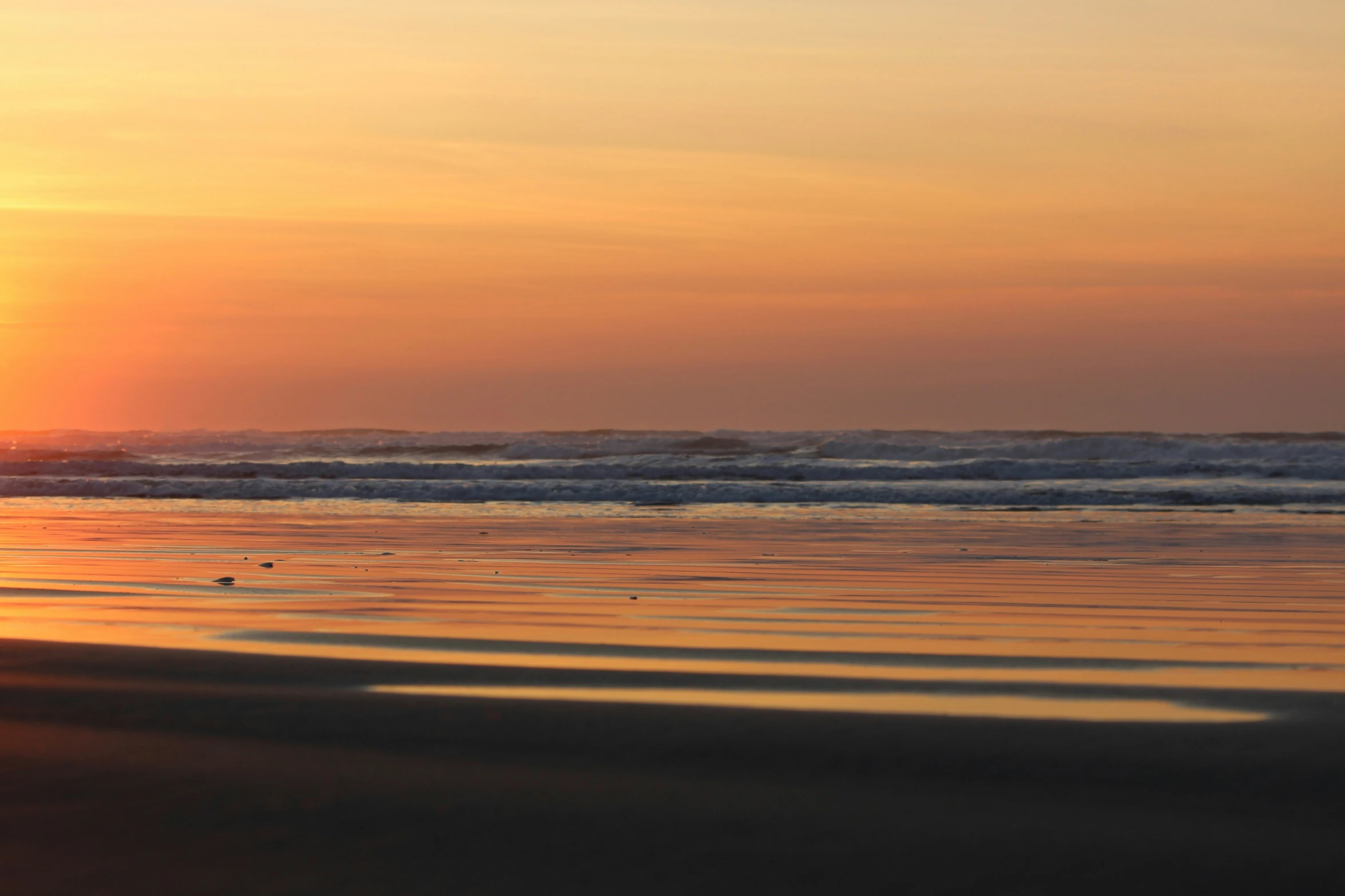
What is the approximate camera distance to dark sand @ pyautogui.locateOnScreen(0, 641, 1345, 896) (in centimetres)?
258

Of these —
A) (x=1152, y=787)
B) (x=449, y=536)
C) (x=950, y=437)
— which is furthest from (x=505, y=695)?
(x=950, y=437)

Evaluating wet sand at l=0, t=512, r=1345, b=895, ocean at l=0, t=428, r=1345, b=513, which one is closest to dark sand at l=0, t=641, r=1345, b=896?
wet sand at l=0, t=512, r=1345, b=895

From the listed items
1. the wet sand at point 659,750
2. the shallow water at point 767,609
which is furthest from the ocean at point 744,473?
the wet sand at point 659,750

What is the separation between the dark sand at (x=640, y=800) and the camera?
8.47ft

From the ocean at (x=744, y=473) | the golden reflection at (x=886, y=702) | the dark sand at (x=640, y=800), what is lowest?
the dark sand at (x=640, y=800)

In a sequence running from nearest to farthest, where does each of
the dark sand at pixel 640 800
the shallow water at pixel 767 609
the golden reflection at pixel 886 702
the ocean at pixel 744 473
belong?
the dark sand at pixel 640 800 < the golden reflection at pixel 886 702 < the shallow water at pixel 767 609 < the ocean at pixel 744 473

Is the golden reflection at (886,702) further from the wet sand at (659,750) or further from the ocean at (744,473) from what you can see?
the ocean at (744,473)

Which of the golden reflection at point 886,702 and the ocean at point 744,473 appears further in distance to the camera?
the ocean at point 744,473

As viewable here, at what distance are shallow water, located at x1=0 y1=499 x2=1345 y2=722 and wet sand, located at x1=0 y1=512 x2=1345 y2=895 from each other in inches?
1.5

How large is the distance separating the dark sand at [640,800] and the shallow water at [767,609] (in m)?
0.38

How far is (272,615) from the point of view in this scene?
6348mm

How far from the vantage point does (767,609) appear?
6.65m

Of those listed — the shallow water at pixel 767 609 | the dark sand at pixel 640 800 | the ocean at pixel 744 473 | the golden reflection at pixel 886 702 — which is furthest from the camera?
the ocean at pixel 744 473

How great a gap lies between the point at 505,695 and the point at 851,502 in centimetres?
1504
